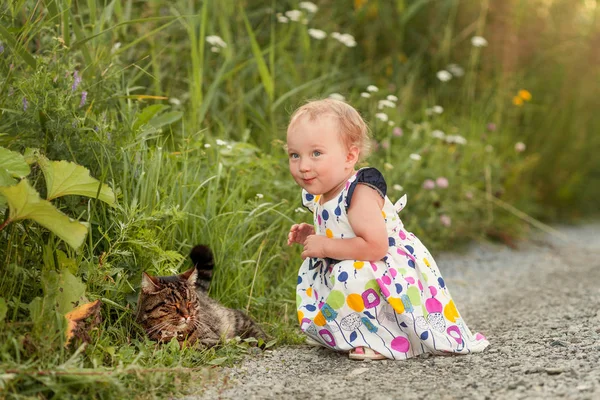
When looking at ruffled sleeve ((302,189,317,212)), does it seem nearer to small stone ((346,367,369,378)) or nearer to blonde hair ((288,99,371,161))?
blonde hair ((288,99,371,161))

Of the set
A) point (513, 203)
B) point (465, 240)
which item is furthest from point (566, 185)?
point (465, 240)

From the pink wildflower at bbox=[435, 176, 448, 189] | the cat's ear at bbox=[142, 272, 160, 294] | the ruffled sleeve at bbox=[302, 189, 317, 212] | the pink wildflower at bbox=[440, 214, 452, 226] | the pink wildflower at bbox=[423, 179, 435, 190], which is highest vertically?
the ruffled sleeve at bbox=[302, 189, 317, 212]

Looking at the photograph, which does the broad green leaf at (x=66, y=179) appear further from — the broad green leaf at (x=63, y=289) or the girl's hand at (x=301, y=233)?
the girl's hand at (x=301, y=233)

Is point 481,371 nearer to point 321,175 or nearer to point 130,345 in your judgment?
point 321,175

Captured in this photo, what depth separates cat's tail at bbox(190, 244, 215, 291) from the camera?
3.52 metres

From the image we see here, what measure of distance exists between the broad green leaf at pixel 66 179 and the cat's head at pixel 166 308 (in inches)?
16.7

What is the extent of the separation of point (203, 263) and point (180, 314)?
0.44 meters

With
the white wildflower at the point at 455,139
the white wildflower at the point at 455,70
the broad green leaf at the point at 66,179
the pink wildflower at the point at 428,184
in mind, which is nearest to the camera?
the broad green leaf at the point at 66,179

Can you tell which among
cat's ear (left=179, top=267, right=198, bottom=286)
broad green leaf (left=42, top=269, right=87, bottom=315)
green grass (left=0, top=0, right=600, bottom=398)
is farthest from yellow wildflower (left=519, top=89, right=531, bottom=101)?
broad green leaf (left=42, top=269, right=87, bottom=315)

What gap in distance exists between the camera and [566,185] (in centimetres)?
801

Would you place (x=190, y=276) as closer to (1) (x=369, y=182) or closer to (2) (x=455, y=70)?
(1) (x=369, y=182)

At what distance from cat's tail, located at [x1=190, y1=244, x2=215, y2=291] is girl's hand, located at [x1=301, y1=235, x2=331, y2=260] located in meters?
0.54

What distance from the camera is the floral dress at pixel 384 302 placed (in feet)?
10.3

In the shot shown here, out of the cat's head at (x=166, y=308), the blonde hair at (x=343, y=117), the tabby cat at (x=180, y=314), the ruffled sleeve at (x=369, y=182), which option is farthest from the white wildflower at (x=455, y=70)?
the cat's head at (x=166, y=308)
